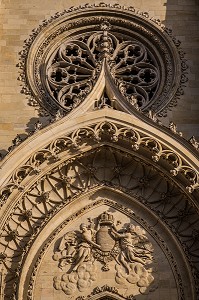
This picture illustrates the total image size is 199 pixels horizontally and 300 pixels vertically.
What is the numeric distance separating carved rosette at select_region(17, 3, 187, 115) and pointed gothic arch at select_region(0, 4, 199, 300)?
3.48 ft

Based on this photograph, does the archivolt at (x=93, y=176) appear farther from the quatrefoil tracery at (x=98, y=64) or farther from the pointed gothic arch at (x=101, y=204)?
the quatrefoil tracery at (x=98, y=64)

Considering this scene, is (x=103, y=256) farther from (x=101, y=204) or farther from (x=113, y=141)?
(x=113, y=141)

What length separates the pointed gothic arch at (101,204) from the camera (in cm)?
1611

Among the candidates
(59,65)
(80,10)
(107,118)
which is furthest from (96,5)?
(107,118)

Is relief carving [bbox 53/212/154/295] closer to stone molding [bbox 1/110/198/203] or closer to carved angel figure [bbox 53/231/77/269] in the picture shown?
carved angel figure [bbox 53/231/77/269]

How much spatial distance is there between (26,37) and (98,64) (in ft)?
6.11

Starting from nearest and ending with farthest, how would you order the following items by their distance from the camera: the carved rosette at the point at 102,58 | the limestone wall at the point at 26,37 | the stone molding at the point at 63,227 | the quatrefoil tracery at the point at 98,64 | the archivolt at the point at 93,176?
the stone molding at the point at 63,227, the archivolt at the point at 93,176, the limestone wall at the point at 26,37, the carved rosette at the point at 102,58, the quatrefoil tracery at the point at 98,64

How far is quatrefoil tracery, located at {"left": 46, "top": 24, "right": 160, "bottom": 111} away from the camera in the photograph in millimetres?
18266

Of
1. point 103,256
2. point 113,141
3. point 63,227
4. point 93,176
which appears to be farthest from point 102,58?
point 103,256

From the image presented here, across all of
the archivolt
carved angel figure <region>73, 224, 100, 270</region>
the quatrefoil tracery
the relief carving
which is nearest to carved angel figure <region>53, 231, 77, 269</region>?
the relief carving

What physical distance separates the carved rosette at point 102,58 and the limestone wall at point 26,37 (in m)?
0.18

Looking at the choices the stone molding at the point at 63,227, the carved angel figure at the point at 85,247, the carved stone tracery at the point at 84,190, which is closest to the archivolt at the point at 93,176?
the carved stone tracery at the point at 84,190

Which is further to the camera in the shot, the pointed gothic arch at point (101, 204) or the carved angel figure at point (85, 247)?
the carved angel figure at point (85, 247)

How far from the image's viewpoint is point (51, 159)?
54.7ft
